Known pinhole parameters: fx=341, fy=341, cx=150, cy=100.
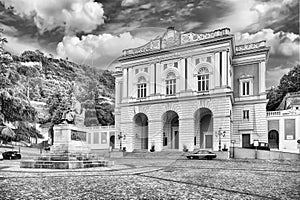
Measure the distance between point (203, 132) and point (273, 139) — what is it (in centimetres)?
830

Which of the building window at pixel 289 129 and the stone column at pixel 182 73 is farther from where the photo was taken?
the building window at pixel 289 129

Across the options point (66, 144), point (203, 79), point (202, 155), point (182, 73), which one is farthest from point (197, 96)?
point (66, 144)

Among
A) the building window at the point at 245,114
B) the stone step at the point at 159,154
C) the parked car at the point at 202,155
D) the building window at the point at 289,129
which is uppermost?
the building window at the point at 245,114

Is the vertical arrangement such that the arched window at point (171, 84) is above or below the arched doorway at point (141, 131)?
above

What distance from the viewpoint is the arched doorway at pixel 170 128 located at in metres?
35.5

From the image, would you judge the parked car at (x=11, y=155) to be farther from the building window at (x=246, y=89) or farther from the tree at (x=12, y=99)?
the building window at (x=246, y=89)

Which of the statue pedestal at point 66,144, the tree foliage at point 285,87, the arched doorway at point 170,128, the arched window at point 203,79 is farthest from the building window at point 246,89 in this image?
the statue pedestal at point 66,144

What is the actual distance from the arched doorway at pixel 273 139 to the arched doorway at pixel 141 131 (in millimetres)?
13465

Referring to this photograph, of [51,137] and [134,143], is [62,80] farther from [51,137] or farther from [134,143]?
[134,143]

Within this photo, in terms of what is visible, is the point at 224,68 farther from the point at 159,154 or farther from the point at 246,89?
the point at 159,154

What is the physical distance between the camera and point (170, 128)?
37938mm

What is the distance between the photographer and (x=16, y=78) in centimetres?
1138

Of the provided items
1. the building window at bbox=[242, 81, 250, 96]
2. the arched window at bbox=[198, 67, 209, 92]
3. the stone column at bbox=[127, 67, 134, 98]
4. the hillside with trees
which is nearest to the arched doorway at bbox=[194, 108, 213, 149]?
the arched window at bbox=[198, 67, 209, 92]

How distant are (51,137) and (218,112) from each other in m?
22.9
